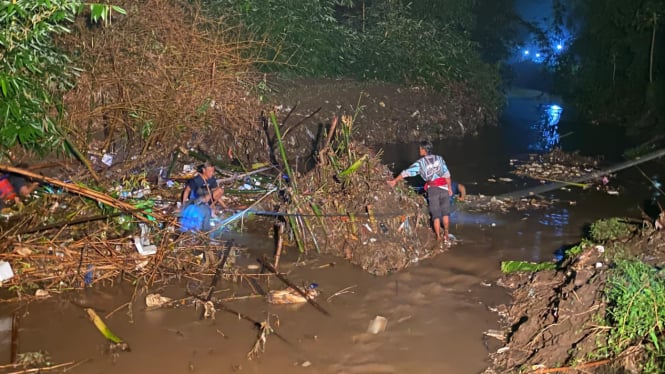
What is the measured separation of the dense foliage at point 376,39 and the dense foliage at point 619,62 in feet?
12.2

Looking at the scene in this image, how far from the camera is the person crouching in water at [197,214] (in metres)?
7.16

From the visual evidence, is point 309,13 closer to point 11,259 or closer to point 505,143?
point 505,143

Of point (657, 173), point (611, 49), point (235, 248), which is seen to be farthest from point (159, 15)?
point (611, 49)

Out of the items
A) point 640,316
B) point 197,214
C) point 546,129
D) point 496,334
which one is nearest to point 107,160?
point 197,214

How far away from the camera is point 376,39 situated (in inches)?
782

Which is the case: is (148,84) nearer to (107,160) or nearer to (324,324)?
(107,160)

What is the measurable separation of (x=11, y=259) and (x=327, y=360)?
3619mm

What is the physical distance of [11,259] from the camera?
6.32 meters

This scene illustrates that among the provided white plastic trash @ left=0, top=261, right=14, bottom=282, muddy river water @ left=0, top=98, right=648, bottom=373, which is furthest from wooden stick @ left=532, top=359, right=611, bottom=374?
white plastic trash @ left=0, top=261, right=14, bottom=282

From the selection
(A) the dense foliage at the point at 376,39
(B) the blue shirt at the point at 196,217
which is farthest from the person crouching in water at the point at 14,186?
(A) the dense foliage at the point at 376,39

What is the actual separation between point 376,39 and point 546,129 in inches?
257

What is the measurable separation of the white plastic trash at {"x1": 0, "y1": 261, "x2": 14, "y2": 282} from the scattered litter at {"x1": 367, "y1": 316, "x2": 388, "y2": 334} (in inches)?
148

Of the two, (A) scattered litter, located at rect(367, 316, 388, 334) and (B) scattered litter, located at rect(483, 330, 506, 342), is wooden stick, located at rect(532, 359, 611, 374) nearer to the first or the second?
(B) scattered litter, located at rect(483, 330, 506, 342)

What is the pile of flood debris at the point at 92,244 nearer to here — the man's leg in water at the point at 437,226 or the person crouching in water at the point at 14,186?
the person crouching in water at the point at 14,186
